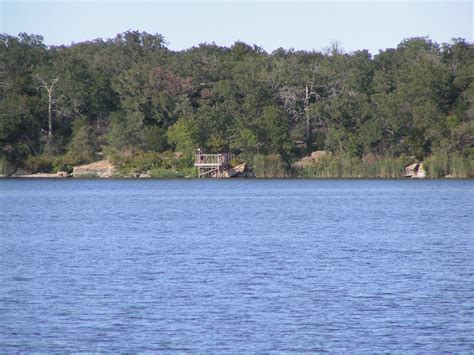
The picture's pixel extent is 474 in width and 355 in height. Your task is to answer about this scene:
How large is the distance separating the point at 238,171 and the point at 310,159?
21.4 feet

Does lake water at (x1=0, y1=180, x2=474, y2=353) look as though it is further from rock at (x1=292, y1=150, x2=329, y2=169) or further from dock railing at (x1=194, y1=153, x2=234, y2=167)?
rock at (x1=292, y1=150, x2=329, y2=169)

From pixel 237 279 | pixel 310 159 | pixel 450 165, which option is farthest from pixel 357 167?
pixel 237 279

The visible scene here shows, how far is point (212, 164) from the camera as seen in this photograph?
88.4 meters

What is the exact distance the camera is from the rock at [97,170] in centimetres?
9006

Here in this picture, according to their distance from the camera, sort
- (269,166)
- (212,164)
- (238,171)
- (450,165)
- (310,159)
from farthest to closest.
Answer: (238,171) < (310,159) < (212,164) < (269,166) < (450,165)

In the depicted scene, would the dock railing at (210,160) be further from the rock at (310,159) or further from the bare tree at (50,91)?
the bare tree at (50,91)

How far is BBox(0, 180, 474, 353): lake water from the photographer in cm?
1923

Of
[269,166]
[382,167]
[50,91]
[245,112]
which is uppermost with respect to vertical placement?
[50,91]

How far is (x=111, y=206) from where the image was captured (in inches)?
2175

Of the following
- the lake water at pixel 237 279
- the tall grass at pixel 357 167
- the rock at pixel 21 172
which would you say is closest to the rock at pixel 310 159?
the tall grass at pixel 357 167

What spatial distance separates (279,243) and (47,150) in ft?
193

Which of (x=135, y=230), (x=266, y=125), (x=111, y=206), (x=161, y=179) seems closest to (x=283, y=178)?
(x=266, y=125)

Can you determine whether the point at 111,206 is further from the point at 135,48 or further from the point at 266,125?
the point at 135,48

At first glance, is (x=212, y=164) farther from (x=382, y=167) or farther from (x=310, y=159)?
(x=382, y=167)
